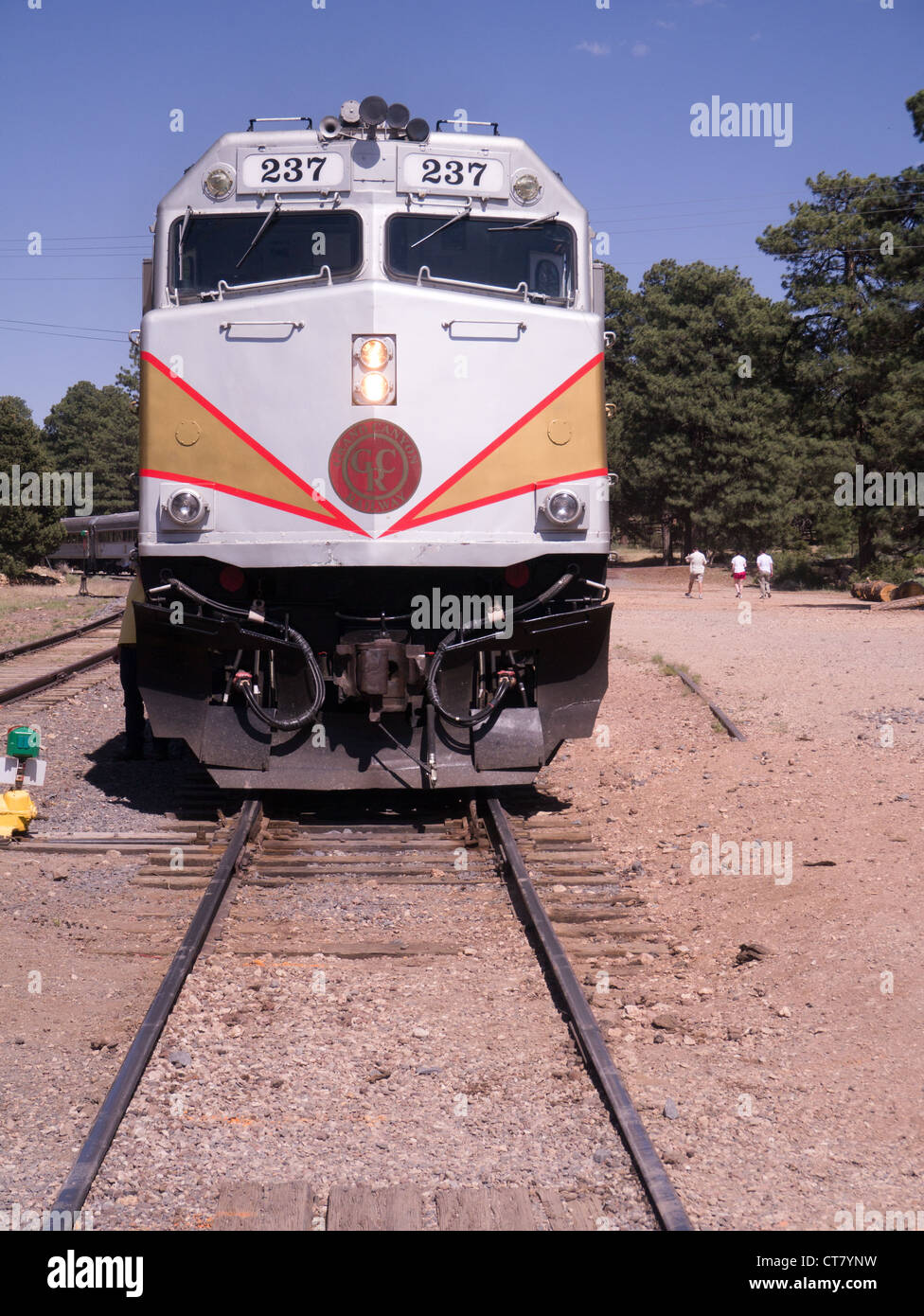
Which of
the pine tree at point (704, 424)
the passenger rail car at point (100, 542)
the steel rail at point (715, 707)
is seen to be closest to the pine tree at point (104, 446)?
the passenger rail car at point (100, 542)

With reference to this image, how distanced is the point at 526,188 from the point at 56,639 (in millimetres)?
15019

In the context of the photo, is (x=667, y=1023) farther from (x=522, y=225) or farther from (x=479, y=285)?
(x=522, y=225)

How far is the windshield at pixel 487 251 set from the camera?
7.55 m

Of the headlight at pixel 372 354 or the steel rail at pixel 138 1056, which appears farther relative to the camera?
the headlight at pixel 372 354

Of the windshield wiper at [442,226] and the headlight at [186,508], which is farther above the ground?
the windshield wiper at [442,226]

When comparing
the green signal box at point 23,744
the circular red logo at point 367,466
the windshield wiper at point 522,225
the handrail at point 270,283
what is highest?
the windshield wiper at point 522,225

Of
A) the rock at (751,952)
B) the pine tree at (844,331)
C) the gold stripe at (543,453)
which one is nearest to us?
the rock at (751,952)

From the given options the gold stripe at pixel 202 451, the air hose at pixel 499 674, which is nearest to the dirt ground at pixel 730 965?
the air hose at pixel 499 674

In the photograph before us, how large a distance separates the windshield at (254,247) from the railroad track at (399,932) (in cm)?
338

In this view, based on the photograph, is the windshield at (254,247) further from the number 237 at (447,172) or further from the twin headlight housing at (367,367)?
the twin headlight housing at (367,367)

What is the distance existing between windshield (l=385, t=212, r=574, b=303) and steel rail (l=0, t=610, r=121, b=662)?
12236mm

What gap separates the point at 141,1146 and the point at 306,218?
5.67 meters

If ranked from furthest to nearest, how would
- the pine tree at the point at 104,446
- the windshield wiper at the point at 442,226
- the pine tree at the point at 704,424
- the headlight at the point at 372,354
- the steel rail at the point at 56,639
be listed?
the pine tree at the point at 104,446 → the pine tree at the point at 704,424 → the steel rail at the point at 56,639 → the windshield wiper at the point at 442,226 → the headlight at the point at 372,354

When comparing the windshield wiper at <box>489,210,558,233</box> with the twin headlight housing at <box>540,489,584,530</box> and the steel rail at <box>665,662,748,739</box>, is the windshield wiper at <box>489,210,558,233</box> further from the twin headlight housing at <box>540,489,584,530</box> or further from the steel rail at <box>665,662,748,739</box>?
the steel rail at <box>665,662,748,739</box>
